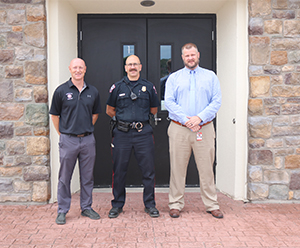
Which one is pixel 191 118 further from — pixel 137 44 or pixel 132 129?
pixel 137 44

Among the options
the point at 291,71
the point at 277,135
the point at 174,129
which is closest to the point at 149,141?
the point at 174,129

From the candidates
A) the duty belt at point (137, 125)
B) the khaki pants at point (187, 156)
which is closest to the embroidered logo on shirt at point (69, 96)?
the duty belt at point (137, 125)

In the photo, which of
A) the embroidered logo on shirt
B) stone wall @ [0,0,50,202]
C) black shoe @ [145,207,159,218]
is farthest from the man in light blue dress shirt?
stone wall @ [0,0,50,202]

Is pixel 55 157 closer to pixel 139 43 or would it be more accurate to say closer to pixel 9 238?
pixel 9 238

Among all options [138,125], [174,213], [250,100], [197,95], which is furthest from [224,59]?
[174,213]

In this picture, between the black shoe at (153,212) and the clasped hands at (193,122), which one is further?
the black shoe at (153,212)

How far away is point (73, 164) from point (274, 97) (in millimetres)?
2565

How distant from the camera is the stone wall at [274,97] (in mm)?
3920

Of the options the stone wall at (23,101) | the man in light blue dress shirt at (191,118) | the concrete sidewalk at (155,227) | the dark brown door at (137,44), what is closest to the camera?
the concrete sidewalk at (155,227)

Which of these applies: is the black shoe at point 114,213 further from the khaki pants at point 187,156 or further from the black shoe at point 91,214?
the khaki pants at point 187,156

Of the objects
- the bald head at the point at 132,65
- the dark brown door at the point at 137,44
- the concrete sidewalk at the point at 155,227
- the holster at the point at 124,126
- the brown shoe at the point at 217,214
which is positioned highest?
the dark brown door at the point at 137,44

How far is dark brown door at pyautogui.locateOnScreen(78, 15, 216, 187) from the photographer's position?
4598 mm

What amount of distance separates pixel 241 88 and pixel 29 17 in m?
2.79

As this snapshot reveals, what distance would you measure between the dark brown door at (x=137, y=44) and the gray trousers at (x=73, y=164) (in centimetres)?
119
